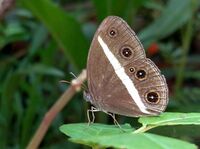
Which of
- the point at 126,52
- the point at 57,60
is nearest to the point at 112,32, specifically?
the point at 126,52

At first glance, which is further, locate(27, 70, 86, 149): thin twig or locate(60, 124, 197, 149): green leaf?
locate(27, 70, 86, 149): thin twig

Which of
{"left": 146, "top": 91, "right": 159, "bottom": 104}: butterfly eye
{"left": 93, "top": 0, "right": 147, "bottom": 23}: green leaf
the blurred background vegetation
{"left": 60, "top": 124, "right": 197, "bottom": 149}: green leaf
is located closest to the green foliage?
{"left": 60, "top": 124, "right": 197, "bottom": 149}: green leaf

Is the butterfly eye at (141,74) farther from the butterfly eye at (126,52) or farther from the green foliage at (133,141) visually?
the green foliage at (133,141)

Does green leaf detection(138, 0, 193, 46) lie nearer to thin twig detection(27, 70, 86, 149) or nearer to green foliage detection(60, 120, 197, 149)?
thin twig detection(27, 70, 86, 149)

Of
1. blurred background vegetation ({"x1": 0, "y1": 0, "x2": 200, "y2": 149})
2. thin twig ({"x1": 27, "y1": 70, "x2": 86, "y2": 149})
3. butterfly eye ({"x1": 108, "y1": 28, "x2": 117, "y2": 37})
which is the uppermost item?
butterfly eye ({"x1": 108, "y1": 28, "x2": 117, "y2": 37})

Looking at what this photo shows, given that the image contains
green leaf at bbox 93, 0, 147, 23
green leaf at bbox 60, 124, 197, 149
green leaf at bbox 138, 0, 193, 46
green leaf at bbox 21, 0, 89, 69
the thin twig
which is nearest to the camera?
green leaf at bbox 60, 124, 197, 149

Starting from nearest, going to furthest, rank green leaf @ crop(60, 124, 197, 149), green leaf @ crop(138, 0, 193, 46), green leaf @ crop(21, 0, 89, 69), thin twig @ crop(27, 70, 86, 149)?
green leaf @ crop(60, 124, 197, 149), thin twig @ crop(27, 70, 86, 149), green leaf @ crop(21, 0, 89, 69), green leaf @ crop(138, 0, 193, 46)
